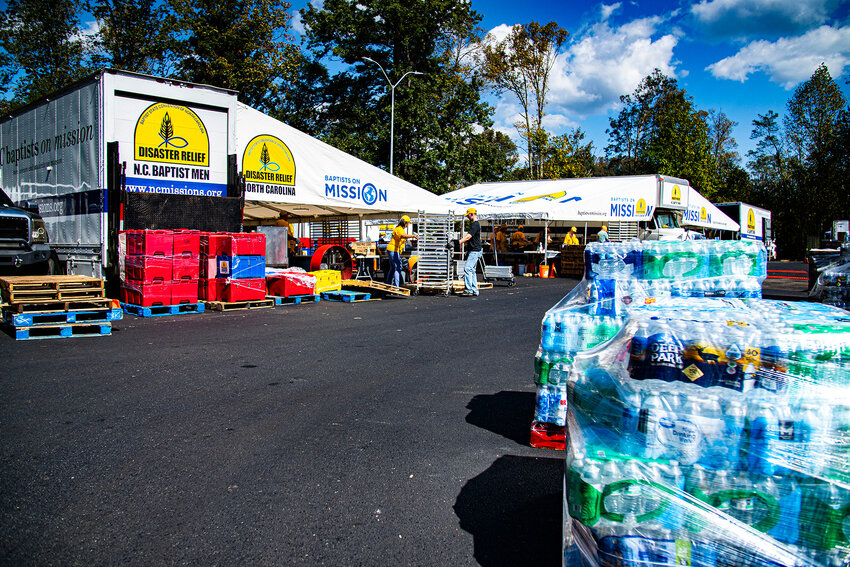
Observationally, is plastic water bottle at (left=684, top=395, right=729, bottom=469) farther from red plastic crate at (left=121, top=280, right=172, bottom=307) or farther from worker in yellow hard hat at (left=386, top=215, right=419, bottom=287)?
worker in yellow hard hat at (left=386, top=215, right=419, bottom=287)

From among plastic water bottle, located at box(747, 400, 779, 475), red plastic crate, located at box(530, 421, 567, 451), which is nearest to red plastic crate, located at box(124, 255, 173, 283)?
red plastic crate, located at box(530, 421, 567, 451)

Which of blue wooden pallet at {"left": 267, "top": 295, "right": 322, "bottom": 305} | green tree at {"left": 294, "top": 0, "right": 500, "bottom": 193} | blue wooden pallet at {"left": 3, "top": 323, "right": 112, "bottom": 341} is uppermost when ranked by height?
green tree at {"left": 294, "top": 0, "right": 500, "bottom": 193}

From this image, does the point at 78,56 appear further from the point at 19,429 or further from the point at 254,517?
the point at 254,517

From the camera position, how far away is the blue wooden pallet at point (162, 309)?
10.9 meters

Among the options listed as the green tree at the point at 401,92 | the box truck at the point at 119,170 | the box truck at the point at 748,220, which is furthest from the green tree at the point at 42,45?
the box truck at the point at 748,220

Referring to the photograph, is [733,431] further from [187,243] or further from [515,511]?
[187,243]

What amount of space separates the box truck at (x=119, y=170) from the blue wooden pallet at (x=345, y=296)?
280cm

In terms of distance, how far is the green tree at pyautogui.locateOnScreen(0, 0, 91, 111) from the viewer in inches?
1215

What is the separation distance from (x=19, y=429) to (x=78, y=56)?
34.2 m

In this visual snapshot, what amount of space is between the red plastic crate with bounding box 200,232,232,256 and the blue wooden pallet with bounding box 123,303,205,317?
1.07m

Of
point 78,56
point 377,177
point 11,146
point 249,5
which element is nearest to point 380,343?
point 377,177

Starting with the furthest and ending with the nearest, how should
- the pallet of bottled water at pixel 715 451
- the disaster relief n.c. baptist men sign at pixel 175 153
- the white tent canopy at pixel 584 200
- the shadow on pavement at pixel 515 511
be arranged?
the white tent canopy at pixel 584 200
the disaster relief n.c. baptist men sign at pixel 175 153
the shadow on pavement at pixel 515 511
the pallet of bottled water at pixel 715 451

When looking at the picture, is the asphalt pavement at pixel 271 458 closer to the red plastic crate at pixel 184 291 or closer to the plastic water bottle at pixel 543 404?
the plastic water bottle at pixel 543 404

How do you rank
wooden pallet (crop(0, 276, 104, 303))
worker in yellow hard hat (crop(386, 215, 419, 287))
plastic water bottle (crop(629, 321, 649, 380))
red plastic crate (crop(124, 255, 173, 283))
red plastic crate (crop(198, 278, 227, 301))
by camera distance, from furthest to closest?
worker in yellow hard hat (crop(386, 215, 419, 287)) → red plastic crate (crop(198, 278, 227, 301)) → red plastic crate (crop(124, 255, 173, 283)) → wooden pallet (crop(0, 276, 104, 303)) → plastic water bottle (crop(629, 321, 649, 380))
